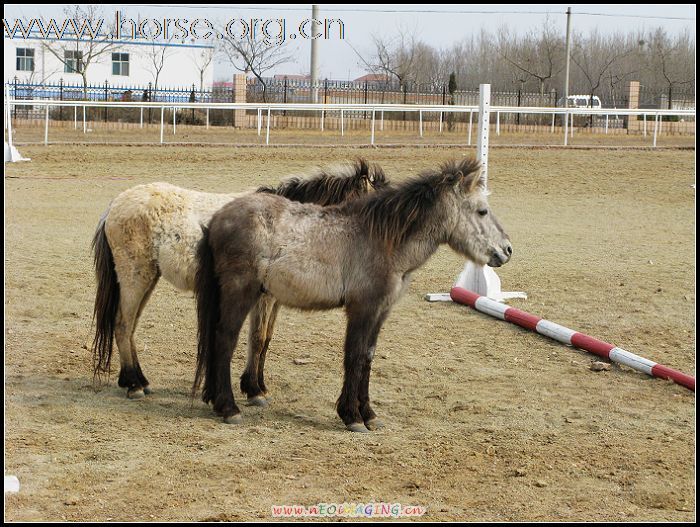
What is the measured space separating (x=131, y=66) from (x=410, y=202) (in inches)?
1834

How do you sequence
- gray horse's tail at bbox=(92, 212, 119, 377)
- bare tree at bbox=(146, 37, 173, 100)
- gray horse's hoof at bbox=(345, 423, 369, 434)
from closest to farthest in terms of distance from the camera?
gray horse's hoof at bbox=(345, 423, 369, 434), gray horse's tail at bbox=(92, 212, 119, 377), bare tree at bbox=(146, 37, 173, 100)

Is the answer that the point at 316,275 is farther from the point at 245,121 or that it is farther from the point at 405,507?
the point at 245,121

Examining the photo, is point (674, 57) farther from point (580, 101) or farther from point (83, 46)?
point (83, 46)

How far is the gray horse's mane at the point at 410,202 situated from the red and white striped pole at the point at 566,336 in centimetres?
224

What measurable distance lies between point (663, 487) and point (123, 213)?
4006 mm

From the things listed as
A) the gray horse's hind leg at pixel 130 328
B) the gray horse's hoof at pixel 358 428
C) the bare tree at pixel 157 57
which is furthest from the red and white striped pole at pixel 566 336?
the bare tree at pixel 157 57

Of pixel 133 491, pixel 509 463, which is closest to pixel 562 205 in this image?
pixel 509 463

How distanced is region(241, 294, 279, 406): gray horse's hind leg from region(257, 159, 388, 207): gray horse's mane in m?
0.79

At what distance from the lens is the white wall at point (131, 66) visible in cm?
4584

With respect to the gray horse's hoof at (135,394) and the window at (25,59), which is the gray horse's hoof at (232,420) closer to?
the gray horse's hoof at (135,394)

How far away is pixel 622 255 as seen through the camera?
12516 mm

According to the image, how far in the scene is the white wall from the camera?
45.8 m

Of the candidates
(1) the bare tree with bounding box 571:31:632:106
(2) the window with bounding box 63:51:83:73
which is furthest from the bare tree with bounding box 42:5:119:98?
(1) the bare tree with bounding box 571:31:632:106

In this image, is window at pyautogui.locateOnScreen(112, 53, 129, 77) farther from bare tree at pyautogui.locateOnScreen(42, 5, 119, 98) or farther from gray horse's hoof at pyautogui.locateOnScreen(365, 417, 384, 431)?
gray horse's hoof at pyautogui.locateOnScreen(365, 417, 384, 431)
